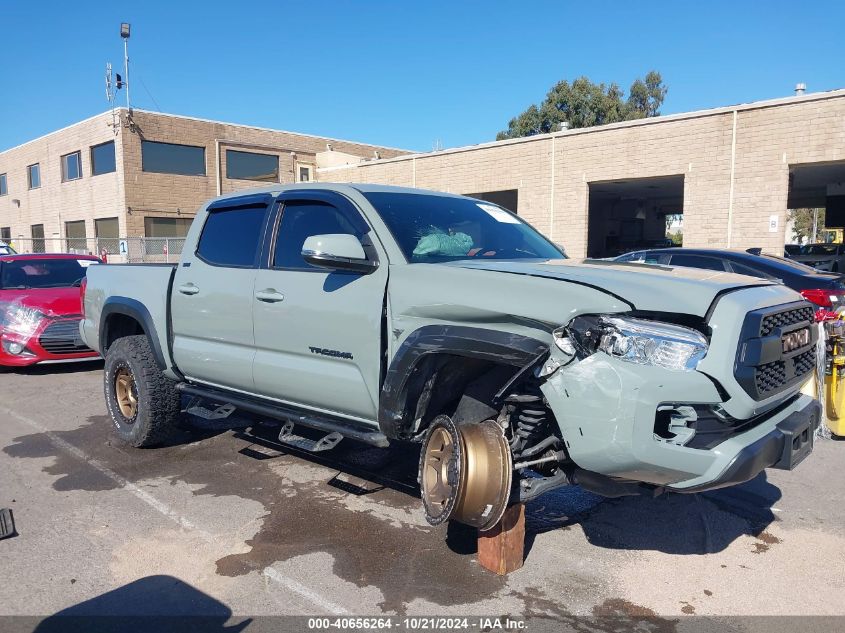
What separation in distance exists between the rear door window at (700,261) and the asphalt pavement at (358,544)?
3.48 m

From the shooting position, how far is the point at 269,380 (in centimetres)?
440

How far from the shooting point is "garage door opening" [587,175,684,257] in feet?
83.3

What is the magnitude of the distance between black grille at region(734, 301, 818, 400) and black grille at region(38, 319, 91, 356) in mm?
8680

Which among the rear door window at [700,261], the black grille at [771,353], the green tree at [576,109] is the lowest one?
the black grille at [771,353]

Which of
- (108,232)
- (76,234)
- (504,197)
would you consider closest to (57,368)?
(504,197)

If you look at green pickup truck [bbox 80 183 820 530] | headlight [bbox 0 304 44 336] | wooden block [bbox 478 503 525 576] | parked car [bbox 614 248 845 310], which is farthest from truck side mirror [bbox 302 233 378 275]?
headlight [bbox 0 304 44 336]

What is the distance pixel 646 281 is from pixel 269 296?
241cm

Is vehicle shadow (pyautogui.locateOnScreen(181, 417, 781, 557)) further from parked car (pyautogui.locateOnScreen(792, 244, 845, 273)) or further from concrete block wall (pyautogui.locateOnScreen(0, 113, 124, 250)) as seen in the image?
concrete block wall (pyautogui.locateOnScreen(0, 113, 124, 250))

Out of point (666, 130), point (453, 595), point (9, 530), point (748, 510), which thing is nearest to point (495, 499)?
point (453, 595)

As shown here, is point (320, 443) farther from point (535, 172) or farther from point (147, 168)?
point (147, 168)

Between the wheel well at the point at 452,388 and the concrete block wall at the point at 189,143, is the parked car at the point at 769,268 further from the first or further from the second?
the concrete block wall at the point at 189,143

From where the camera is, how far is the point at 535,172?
21.4 metres

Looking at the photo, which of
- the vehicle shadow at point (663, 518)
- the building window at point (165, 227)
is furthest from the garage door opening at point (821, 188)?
the building window at point (165, 227)

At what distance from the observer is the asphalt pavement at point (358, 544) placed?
10.7 ft
